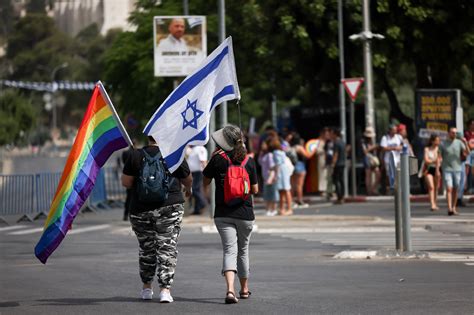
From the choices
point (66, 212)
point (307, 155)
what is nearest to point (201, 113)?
point (66, 212)

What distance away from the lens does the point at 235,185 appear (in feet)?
39.5

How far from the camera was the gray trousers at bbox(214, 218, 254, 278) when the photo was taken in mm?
12023

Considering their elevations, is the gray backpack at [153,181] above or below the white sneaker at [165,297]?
above

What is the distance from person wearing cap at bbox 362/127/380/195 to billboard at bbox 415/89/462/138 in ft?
6.68

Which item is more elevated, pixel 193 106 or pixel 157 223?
pixel 193 106

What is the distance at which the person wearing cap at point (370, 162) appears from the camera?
108 ft

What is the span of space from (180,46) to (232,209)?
13.4 metres

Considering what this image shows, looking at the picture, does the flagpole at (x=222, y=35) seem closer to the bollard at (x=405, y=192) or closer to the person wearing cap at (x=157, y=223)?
the bollard at (x=405, y=192)

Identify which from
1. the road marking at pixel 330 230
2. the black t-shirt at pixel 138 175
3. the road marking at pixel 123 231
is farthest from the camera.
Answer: the road marking at pixel 123 231

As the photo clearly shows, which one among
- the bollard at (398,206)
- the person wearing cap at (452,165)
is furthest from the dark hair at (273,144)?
the bollard at (398,206)

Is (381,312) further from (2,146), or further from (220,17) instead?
(2,146)

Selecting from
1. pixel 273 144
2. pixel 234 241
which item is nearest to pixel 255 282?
pixel 234 241

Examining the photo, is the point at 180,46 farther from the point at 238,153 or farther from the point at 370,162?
the point at 238,153

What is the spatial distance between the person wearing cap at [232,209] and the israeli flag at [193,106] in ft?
0.82
